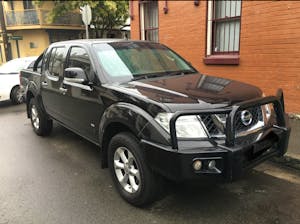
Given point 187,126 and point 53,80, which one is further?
point 53,80

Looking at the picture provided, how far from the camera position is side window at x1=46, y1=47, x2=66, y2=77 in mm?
4676

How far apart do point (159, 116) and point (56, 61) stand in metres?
2.87

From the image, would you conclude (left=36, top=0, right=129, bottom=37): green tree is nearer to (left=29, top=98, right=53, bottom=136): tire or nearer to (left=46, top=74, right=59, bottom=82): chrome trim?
(left=29, top=98, right=53, bottom=136): tire

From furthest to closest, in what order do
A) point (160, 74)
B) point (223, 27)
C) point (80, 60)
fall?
point (223, 27) < point (80, 60) < point (160, 74)

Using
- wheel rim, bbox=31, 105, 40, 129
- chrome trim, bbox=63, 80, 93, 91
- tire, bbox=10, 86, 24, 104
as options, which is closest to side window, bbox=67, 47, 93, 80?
chrome trim, bbox=63, 80, 93, 91

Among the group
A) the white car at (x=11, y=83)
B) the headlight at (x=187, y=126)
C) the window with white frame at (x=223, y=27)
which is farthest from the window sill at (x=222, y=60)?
the white car at (x=11, y=83)

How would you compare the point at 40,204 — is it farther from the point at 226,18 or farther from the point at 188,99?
the point at 226,18

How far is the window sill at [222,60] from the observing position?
6.89 meters

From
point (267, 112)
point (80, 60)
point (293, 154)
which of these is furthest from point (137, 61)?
point (293, 154)

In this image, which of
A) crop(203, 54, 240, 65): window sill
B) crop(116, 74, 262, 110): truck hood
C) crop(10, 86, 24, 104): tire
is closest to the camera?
crop(116, 74, 262, 110): truck hood

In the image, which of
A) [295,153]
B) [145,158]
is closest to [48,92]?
[145,158]

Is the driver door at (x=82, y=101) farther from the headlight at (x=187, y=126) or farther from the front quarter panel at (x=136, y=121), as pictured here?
the headlight at (x=187, y=126)

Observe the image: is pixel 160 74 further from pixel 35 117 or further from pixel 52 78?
pixel 35 117

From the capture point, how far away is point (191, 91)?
3.10 meters
